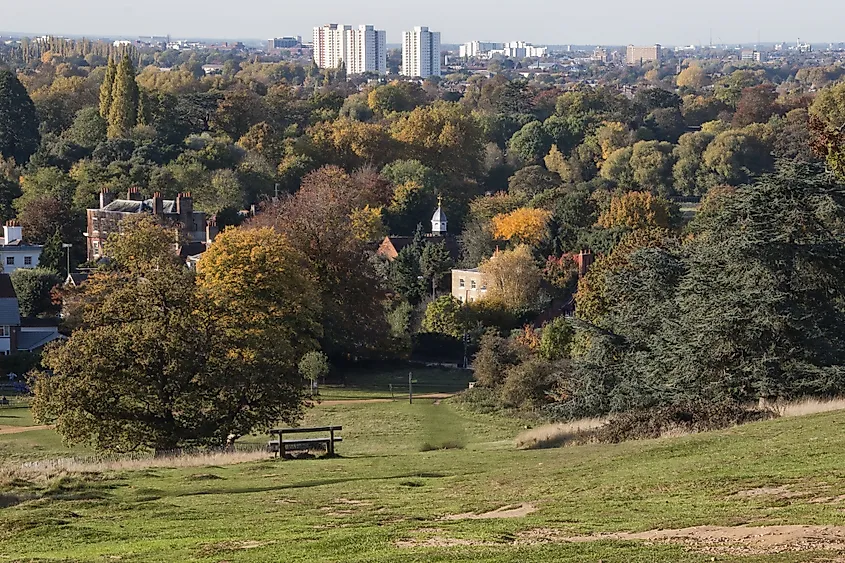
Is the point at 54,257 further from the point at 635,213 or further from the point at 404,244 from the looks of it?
the point at 635,213

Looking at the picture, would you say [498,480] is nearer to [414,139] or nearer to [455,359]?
[455,359]

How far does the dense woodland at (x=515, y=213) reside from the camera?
2977 cm

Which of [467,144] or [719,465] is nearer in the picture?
[719,465]

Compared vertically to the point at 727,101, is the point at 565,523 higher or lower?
lower

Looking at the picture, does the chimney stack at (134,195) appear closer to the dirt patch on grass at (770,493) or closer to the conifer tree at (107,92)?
the conifer tree at (107,92)

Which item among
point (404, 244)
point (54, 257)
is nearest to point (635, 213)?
point (404, 244)

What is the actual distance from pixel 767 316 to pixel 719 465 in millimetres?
11997

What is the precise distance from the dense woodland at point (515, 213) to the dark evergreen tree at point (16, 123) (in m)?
0.16

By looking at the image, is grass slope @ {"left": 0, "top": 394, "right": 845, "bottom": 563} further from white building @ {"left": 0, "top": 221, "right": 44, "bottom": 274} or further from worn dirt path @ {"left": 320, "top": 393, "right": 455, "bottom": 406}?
white building @ {"left": 0, "top": 221, "right": 44, "bottom": 274}

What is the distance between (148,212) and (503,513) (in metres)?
54.5

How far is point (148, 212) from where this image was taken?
67812 millimetres

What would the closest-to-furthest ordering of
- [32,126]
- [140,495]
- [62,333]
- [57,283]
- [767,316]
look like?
[140,495] → [767,316] → [62,333] → [57,283] → [32,126]

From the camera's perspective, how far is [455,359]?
5538 centimetres

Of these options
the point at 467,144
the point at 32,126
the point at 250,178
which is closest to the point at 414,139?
the point at 467,144
